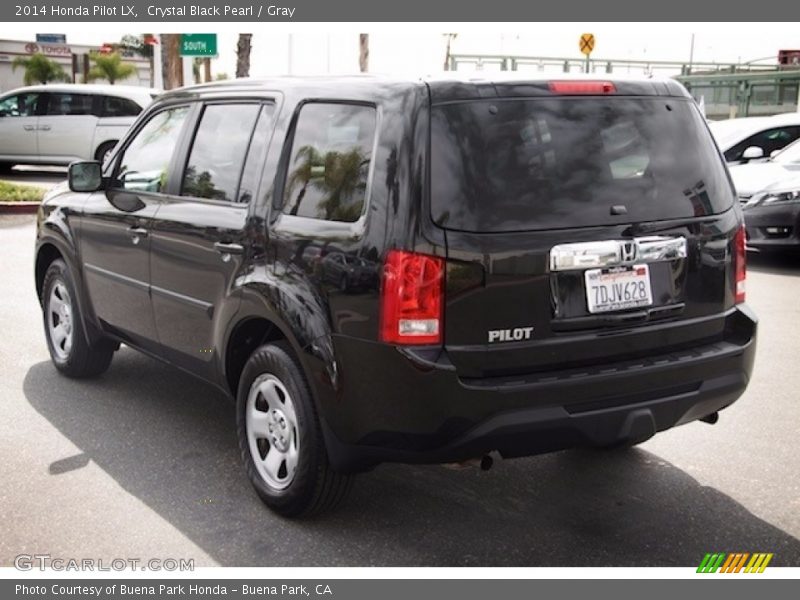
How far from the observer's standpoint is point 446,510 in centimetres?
434

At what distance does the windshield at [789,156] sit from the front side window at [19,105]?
14.7 metres

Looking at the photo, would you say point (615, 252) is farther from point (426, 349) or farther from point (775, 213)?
point (775, 213)

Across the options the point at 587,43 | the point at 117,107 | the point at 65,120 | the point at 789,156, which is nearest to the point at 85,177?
the point at 789,156

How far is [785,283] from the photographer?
10.1m

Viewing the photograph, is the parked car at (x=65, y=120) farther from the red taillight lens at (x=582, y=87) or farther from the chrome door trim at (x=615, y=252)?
the chrome door trim at (x=615, y=252)

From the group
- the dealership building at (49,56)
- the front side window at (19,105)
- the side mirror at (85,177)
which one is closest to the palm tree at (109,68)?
the dealership building at (49,56)

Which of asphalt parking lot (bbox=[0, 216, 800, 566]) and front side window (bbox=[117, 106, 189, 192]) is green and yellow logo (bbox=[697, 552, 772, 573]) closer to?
asphalt parking lot (bbox=[0, 216, 800, 566])

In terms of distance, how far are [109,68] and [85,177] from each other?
7459cm

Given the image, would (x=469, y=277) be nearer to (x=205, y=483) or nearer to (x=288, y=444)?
(x=288, y=444)

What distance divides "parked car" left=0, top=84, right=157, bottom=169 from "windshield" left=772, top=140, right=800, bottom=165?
41.4 ft

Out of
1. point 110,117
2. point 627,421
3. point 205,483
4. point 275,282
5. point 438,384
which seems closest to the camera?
point 438,384

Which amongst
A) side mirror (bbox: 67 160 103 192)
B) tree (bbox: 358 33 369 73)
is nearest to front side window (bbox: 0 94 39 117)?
side mirror (bbox: 67 160 103 192)
